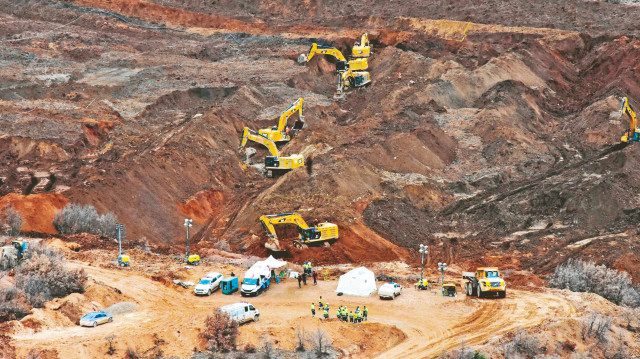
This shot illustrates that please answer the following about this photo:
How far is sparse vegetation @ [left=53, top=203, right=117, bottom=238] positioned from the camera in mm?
44688

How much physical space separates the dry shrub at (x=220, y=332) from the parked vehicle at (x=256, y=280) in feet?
16.1

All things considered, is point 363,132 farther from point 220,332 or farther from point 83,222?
point 220,332

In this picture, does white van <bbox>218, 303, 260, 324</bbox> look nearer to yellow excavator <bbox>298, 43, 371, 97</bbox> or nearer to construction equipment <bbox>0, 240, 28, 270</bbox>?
construction equipment <bbox>0, 240, 28, 270</bbox>

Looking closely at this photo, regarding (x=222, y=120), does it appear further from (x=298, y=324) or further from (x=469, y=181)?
(x=298, y=324)

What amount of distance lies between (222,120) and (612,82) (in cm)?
3462

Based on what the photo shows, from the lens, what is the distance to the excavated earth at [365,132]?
4722 cm

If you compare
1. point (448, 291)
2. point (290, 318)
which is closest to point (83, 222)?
point (290, 318)

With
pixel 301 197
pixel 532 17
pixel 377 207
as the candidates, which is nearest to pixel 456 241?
pixel 377 207

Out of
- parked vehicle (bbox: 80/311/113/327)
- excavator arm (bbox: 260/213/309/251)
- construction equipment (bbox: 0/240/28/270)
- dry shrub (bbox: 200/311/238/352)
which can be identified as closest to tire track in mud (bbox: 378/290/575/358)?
dry shrub (bbox: 200/311/238/352)

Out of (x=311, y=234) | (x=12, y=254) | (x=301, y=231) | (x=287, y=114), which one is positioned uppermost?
(x=287, y=114)

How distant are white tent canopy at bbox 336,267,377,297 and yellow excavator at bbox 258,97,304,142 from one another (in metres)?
24.4

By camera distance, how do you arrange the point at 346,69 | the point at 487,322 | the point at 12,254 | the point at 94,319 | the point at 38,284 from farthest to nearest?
the point at 346,69, the point at 12,254, the point at 38,284, the point at 487,322, the point at 94,319

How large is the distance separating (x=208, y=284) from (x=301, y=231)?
33.4 ft

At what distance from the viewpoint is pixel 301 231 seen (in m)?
44.9
